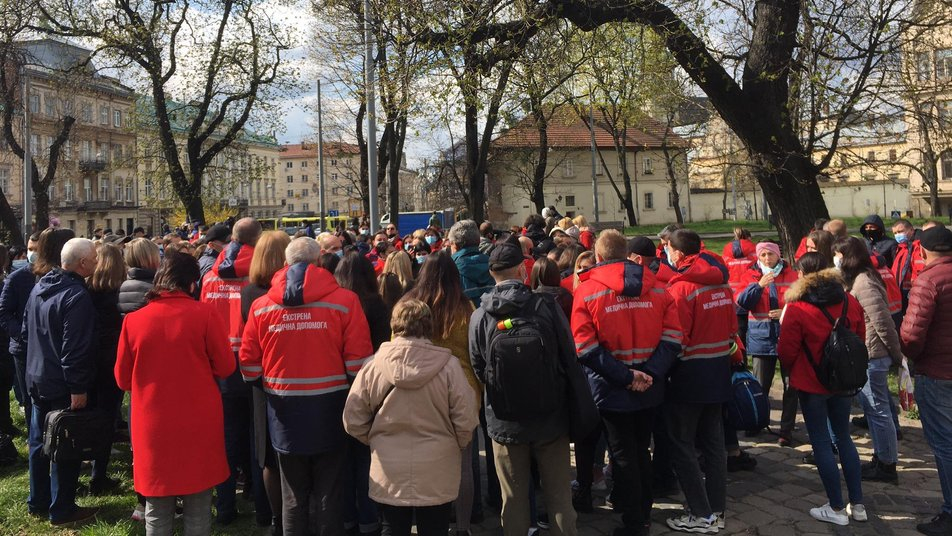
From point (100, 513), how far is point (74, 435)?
0.98 m

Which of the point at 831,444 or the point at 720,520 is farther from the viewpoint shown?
the point at 831,444

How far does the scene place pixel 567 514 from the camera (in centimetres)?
431

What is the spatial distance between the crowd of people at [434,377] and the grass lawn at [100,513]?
115 millimetres

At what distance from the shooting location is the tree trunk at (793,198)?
430 inches

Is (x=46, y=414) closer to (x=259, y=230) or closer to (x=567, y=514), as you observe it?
(x=259, y=230)

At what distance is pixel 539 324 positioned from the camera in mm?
4066

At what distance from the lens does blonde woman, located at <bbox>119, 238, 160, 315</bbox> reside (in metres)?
5.25

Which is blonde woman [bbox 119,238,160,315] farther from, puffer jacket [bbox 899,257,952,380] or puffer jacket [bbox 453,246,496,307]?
puffer jacket [bbox 899,257,952,380]

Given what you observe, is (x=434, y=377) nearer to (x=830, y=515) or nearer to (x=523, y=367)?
(x=523, y=367)

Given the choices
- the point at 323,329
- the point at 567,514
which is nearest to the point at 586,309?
the point at 567,514

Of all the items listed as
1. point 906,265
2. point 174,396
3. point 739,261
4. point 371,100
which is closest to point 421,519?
point 174,396

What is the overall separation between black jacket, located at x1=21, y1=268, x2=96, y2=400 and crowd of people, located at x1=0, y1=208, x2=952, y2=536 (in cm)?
2

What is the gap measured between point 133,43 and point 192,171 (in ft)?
13.3

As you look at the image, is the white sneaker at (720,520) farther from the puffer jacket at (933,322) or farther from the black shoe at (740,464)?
the puffer jacket at (933,322)
